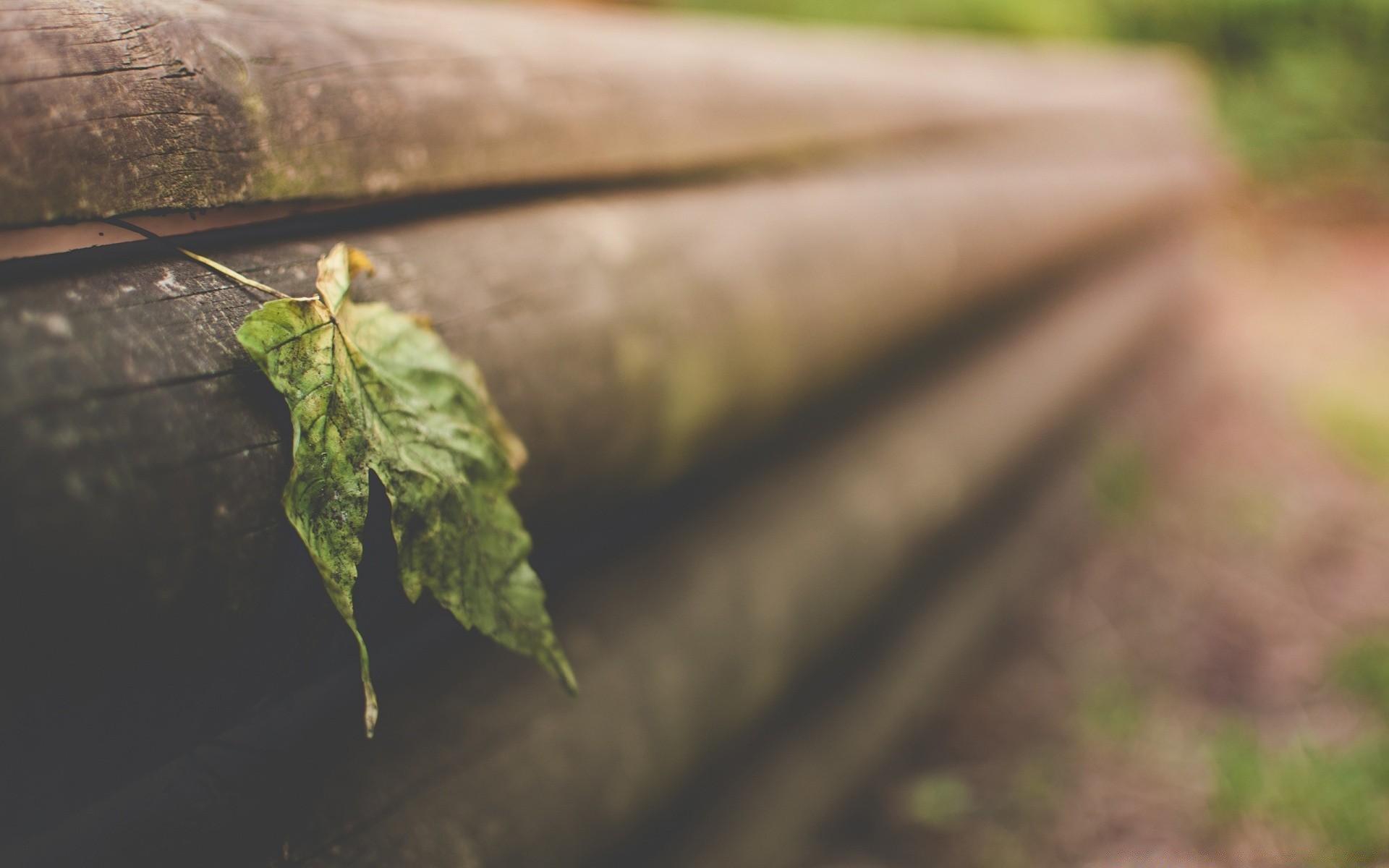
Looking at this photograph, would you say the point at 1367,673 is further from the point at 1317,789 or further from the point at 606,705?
the point at 606,705

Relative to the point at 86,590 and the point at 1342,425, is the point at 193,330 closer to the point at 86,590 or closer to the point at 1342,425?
the point at 86,590

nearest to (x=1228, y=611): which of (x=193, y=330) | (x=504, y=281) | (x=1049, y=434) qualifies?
(x=1049, y=434)

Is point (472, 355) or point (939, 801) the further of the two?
point (939, 801)

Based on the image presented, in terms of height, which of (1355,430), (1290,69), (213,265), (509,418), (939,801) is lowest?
(939,801)

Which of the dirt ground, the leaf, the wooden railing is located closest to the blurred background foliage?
the dirt ground

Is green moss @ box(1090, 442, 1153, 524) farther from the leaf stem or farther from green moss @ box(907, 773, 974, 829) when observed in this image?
the leaf stem

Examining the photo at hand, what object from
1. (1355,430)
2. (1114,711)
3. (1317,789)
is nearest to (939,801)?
(1114,711)
